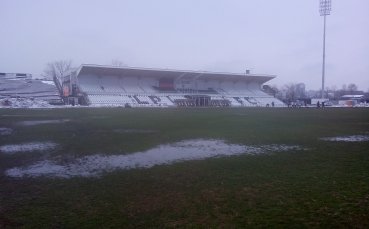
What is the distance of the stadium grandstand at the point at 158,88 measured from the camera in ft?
235

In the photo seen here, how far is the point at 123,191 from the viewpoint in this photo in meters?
8.12

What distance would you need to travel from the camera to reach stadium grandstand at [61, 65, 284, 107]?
2822 inches

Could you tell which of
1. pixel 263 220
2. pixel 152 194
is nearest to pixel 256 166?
pixel 152 194

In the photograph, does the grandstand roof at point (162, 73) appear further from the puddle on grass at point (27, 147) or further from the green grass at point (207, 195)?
the green grass at point (207, 195)

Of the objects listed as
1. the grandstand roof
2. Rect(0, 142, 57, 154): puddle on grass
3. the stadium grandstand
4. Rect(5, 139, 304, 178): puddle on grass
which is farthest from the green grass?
the grandstand roof

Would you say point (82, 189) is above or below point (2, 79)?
below

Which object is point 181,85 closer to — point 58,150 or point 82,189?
point 58,150

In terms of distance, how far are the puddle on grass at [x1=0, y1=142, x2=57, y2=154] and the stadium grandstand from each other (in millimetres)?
49619

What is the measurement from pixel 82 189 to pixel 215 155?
6.05 m

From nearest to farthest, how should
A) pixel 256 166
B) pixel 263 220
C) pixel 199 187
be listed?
pixel 263 220 < pixel 199 187 < pixel 256 166

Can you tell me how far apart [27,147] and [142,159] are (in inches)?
255

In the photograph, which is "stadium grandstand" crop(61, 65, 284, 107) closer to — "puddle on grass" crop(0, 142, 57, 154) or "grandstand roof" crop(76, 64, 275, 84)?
"grandstand roof" crop(76, 64, 275, 84)

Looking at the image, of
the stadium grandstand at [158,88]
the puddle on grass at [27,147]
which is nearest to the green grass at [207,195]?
the puddle on grass at [27,147]

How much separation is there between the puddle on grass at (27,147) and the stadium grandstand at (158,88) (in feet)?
163
